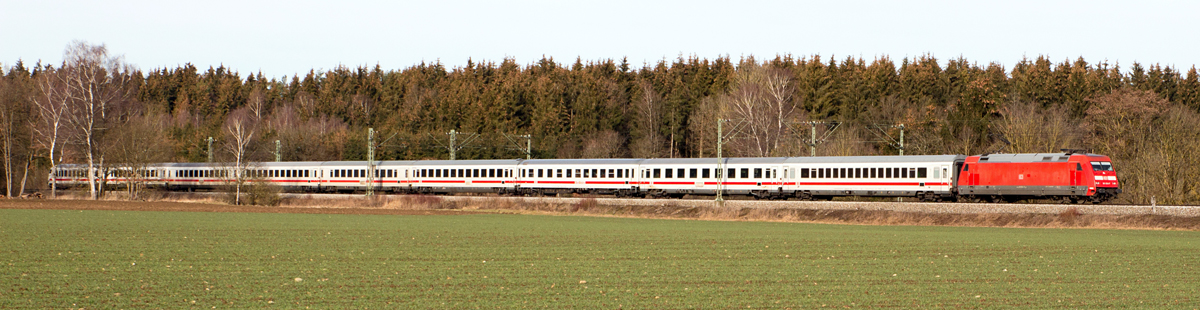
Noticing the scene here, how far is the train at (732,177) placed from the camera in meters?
40.5

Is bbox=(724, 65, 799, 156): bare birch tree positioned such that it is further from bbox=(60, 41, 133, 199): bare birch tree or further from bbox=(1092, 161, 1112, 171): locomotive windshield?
bbox=(60, 41, 133, 199): bare birch tree

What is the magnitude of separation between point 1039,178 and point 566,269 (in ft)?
100

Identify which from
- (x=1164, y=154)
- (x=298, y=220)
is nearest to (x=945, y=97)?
(x=1164, y=154)

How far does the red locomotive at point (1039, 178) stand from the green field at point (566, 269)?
14103mm

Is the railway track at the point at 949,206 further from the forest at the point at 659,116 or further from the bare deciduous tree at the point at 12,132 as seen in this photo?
the bare deciduous tree at the point at 12,132

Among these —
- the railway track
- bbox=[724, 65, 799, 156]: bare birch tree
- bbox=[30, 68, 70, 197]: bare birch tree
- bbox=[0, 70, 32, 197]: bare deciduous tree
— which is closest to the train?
the railway track

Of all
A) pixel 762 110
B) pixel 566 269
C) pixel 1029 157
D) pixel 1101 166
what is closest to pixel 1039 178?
pixel 1029 157

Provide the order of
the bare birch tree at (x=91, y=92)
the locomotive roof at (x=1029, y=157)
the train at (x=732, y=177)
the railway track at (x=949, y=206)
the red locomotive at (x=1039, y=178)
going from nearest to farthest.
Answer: the railway track at (x=949, y=206), the red locomotive at (x=1039, y=178), the locomotive roof at (x=1029, y=157), the train at (x=732, y=177), the bare birch tree at (x=91, y=92)

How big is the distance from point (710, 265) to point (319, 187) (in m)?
49.1

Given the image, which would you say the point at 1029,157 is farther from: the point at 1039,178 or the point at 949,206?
the point at 949,206

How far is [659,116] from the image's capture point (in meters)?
98.4

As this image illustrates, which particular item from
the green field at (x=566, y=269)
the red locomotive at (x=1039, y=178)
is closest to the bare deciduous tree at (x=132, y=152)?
the green field at (x=566, y=269)

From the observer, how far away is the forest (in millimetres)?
54969

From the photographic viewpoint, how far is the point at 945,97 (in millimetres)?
93500
